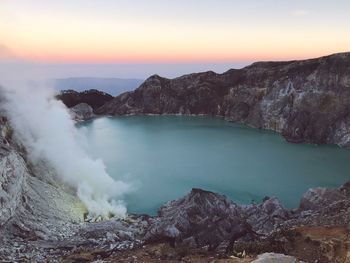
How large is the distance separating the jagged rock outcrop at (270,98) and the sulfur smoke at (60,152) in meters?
40.0

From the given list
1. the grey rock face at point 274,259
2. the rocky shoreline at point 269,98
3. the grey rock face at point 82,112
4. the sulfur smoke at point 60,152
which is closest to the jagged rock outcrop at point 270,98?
the rocky shoreline at point 269,98

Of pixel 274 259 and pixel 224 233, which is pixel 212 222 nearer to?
pixel 224 233

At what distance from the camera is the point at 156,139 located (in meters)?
66.7

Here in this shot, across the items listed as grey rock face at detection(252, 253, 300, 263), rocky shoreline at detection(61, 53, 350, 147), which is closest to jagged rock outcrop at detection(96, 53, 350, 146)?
rocky shoreline at detection(61, 53, 350, 147)

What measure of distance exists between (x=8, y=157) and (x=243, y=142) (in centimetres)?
4503

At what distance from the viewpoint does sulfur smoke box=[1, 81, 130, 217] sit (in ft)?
89.6

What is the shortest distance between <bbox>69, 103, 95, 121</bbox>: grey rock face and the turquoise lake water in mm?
14826

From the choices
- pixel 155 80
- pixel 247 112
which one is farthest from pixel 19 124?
pixel 155 80

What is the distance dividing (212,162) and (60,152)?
21912 millimetres

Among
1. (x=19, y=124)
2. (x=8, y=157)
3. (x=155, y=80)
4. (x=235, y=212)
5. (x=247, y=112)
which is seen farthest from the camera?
(x=155, y=80)

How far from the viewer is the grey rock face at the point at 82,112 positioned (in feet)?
310

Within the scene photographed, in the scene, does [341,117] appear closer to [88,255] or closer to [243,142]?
[243,142]

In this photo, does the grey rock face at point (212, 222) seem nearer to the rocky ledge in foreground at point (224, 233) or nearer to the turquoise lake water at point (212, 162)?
the rocky ledge in foreground at point (224, 233)

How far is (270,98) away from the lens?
3091 inches
